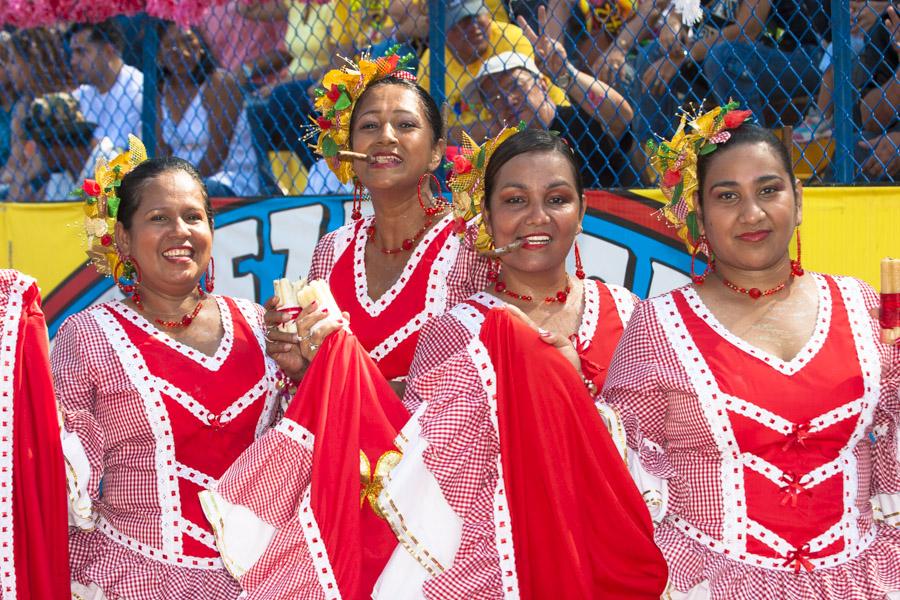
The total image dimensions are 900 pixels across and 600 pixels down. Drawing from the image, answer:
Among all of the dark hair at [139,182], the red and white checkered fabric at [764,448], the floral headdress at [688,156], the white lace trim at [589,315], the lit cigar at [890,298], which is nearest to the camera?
the lit cigar at [890,298]

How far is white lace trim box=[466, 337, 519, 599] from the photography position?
9.27 ft

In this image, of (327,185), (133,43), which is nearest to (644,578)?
(327,185)

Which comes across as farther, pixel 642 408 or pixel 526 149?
pixel 526 149

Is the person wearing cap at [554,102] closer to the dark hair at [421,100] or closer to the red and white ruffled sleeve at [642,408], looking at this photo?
the dark hair at [421,100]

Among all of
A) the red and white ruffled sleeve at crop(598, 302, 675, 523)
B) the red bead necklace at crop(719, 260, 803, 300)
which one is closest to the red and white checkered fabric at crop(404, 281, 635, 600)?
the red and white ruffled sleeve at crop(598, 302, 675, 523)

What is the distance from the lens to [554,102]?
4.77 m

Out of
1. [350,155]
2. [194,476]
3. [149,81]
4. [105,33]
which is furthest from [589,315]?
[105,33]

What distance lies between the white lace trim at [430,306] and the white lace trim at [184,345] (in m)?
0.45

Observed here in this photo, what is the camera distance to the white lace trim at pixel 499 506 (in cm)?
282

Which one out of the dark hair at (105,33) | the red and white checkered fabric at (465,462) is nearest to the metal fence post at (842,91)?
the red and white checkered fabric at (465,462)

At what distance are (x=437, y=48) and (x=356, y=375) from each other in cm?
223

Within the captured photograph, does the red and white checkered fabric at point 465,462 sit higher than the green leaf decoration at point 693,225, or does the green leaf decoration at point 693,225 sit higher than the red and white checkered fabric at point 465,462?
the green leaf decoration at point 693,225

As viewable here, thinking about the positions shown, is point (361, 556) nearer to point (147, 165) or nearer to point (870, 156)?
point (147, 165)

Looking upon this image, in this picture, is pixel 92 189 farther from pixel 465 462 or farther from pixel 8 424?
pixel 465 462
